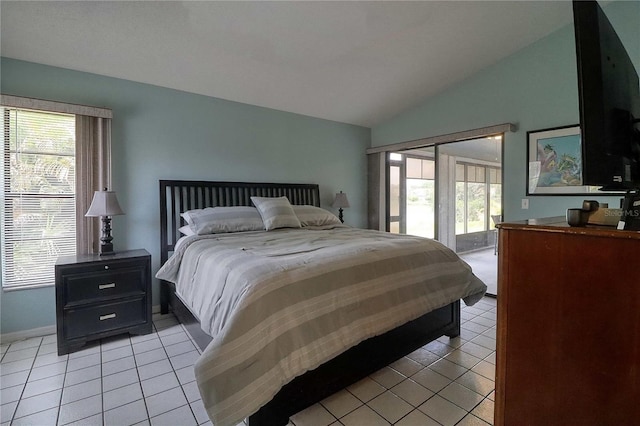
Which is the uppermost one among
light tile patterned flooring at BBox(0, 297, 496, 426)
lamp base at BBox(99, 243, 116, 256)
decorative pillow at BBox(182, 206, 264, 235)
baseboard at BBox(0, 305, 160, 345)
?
decorative pillow at BBox(182, 206, 264, 235)

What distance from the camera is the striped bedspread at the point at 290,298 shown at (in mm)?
1333

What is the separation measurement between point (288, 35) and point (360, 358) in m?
2.63

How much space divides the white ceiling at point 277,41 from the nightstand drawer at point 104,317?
2161 mm

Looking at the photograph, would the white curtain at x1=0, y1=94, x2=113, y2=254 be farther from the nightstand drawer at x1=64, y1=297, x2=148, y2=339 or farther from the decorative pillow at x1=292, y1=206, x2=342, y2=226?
the decorative pillow at x1=292, y1=206, x2=342, y2=226

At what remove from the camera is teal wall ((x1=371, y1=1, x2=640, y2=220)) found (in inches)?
118

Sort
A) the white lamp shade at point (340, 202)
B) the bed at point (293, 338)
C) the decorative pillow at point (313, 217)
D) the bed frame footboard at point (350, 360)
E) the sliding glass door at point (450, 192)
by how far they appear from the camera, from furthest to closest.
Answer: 1. the white lamp shade at point (340, 202)
2. the sliding glass door at point (450, 192)
3. the decorative pillow at point (313, 217)
4. the bed frame footboard at point (350, 360)
5. the bed at point (293, 338)

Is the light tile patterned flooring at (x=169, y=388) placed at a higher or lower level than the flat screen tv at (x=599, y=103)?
lower

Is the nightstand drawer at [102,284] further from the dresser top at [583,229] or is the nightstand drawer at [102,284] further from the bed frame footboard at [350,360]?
the dresser top at [583,229]

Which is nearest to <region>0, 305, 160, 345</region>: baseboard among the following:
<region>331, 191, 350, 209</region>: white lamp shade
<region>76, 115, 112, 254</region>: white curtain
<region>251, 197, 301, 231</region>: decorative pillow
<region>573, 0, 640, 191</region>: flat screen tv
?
<region>76, 115, 112, 254</region>: white curtain

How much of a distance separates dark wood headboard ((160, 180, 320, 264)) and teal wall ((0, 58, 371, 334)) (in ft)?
0.33

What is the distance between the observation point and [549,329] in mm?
977

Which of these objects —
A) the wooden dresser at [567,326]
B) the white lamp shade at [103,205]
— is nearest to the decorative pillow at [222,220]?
the white lamp shade at [103,205]

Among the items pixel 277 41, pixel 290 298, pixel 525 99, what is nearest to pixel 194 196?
Answer: pixel 277 41

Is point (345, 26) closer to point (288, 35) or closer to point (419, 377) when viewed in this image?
point (288, 35)
